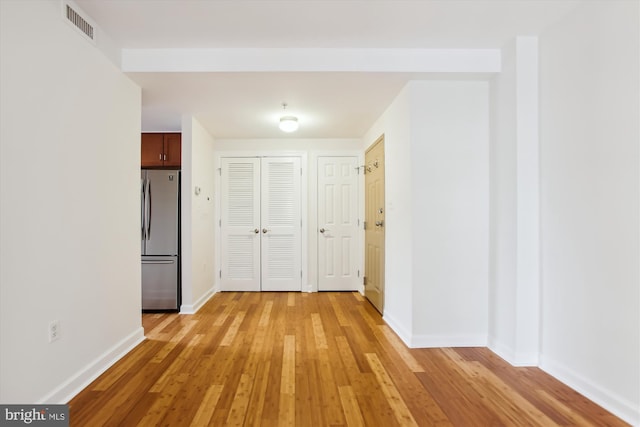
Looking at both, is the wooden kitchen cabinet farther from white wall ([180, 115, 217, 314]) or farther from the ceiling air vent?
the ceiling air vent

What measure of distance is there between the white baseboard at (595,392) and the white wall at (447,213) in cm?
61

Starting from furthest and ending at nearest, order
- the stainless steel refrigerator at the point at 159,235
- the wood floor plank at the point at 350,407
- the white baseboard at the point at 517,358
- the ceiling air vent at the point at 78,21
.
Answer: the stainless steel refrigerator at the point at 159,235 < the white baseboard at the point at 517,358 < the ceiling air vent at the point at 78,21 < the wood floor plank at the point at 350,407

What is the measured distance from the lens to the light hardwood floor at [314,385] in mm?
1859

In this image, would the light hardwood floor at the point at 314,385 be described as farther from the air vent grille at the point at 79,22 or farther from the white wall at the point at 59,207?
the air vent grille at the point at 79,22

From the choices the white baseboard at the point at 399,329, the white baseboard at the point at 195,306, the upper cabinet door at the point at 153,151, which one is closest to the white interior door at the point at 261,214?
the white baseboard at the point at 195,306

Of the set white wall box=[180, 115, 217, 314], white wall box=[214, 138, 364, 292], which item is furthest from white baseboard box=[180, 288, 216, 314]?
white wall box=[214, 138, 364, 292]

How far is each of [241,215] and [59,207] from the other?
309 centimetres

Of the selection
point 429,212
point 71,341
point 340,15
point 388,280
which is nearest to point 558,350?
point 429,212

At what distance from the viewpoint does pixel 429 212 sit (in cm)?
292

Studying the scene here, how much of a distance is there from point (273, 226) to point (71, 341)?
3.15 m

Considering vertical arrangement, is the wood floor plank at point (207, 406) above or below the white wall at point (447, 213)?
below

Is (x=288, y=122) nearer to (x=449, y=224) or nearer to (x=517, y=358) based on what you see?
(x=449, y=224)

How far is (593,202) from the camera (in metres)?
2.06

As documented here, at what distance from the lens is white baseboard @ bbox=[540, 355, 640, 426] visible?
1.81 metres
